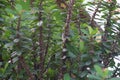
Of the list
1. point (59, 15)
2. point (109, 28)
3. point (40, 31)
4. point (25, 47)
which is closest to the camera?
point (25, 47)

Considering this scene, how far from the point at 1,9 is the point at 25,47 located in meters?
0.26

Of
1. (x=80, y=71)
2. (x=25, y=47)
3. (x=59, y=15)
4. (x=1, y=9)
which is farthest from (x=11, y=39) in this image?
(x=59, y=15)

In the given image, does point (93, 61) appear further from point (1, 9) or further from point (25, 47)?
point (1, 9)

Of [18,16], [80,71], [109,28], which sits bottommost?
[80,71]

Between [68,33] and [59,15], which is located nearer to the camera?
[68,33]

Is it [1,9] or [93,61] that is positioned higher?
[1,9]

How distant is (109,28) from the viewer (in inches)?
52.7

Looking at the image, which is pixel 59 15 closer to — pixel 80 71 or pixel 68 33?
pixel 68 33

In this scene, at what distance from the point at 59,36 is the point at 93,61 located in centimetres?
20

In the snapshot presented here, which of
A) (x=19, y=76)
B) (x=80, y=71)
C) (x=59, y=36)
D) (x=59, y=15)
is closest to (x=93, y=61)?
(x=80, y=71)

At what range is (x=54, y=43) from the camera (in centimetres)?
132

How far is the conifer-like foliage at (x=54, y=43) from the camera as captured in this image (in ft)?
3.60

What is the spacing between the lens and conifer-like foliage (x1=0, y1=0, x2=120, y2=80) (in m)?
1.10

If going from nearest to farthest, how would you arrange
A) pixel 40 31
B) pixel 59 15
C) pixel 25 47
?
pixel 25 47 < pixel 40 31 < pixel 59 15
